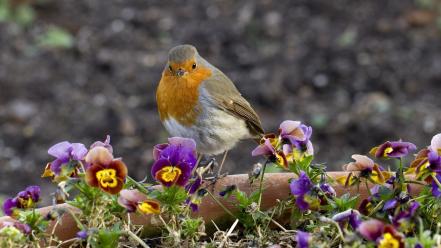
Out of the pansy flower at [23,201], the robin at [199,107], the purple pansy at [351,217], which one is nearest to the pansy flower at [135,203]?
the pansy flower at [23,201]

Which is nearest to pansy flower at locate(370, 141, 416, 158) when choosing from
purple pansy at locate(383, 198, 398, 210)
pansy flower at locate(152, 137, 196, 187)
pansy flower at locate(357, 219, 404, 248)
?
purple pansy at locate(383, 198, 398, 210)

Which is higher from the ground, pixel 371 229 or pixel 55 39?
pixel 55 39

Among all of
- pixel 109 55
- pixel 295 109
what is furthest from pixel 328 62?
pixel 109 55

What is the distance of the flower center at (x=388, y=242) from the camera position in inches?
63.1

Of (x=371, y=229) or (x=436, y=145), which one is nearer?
(x=371, y=229)

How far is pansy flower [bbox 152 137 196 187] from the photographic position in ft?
5.95

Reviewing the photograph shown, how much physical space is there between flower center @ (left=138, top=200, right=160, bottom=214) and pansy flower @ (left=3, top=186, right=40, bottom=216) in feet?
0.85

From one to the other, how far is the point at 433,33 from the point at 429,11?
0.25 metres

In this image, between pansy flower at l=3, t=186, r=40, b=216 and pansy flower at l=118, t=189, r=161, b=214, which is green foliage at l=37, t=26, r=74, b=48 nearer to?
pansy flower at l=3, t=186, r=40, b=216

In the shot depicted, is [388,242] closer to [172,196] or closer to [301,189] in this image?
[301,189]

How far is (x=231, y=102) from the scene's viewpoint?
10.9 feet

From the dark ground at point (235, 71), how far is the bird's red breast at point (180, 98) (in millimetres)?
1208

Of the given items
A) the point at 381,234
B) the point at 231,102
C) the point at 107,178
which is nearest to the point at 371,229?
the point at 381,234

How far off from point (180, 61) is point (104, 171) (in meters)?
1.48
